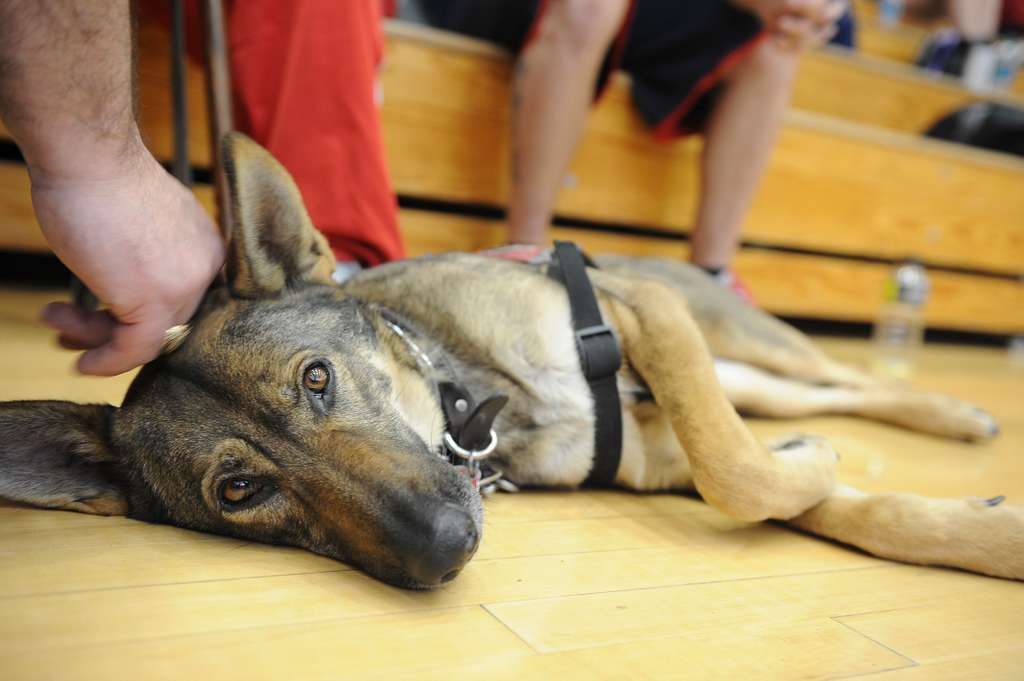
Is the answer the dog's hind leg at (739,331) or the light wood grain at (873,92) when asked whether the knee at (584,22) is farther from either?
the light wood grain at (873,92)

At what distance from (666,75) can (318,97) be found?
1821 mm

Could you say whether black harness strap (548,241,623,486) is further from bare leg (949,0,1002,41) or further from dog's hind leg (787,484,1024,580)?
bare leg (949,0,1002,41)

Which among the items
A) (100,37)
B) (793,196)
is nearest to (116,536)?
(100,37)

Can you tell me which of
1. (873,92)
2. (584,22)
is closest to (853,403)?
(584,22)

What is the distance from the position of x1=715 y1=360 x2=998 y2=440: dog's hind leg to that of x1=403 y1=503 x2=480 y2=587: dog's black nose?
4.64 ft

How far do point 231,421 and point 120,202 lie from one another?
1.23 feet

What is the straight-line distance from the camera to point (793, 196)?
453 cm

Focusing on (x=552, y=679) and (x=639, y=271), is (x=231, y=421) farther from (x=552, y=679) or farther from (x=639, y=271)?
(x=639, y=271)

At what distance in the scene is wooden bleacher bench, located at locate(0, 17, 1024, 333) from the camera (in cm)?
359

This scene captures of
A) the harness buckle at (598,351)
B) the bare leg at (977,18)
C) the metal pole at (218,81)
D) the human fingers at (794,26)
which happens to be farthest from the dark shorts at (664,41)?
the bare leg at (977,18)

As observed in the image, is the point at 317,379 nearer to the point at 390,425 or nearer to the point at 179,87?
the point at 390,425

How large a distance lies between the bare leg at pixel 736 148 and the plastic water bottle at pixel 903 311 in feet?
5.76

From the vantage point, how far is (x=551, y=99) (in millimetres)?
3109

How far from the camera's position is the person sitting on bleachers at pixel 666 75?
302 cm
